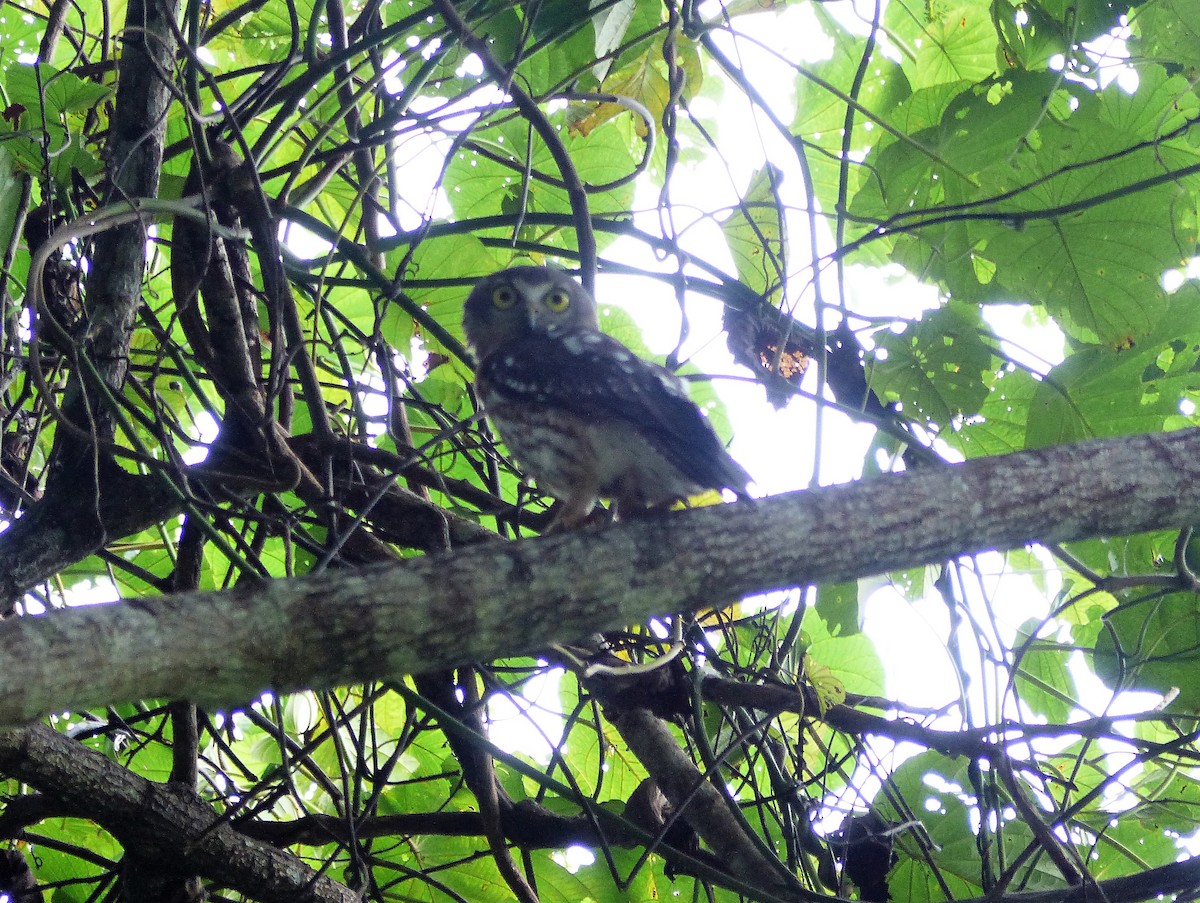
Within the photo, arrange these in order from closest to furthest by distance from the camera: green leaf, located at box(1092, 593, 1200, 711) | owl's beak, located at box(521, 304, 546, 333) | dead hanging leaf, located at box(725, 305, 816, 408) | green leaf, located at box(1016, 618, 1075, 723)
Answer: green leaf, located at box(1092, 593, 1200, 711) → dead hanging leaf, located at box(725, 305, 816, 408) → owl's beak, located at box(521, 304, 546, 333) → green leaf, located at box(1016, 618, 1075, 723)

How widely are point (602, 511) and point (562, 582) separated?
57.4 inches

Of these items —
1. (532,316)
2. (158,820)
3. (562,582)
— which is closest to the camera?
(562,582)

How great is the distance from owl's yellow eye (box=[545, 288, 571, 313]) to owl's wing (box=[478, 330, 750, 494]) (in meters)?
0.48

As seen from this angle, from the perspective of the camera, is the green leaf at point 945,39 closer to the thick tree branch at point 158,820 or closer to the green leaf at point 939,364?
the green leaf at point 939,364

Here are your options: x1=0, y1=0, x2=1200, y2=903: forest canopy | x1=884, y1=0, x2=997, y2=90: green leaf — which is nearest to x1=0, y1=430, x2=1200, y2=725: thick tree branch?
x1=0, y1=0, x2=1200, y2=903: forest canopy

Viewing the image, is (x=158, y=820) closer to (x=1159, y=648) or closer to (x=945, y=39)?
(x=1159, y=648)

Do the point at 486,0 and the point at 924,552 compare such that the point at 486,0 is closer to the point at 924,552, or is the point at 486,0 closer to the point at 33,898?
the point at 924,552

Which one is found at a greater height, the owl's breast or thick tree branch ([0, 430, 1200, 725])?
the owl's breast

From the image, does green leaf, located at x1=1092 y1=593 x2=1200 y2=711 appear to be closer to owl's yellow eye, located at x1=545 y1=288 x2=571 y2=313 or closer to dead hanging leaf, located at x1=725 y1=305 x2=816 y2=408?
dead hanging leaf, located at x1=725 y1=305 x2=816 y2=408

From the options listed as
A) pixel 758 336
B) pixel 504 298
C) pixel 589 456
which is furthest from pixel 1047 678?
pixel 504 298

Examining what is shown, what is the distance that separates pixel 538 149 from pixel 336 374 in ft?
3.36

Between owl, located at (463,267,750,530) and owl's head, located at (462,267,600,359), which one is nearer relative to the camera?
owl, located at (463,267,750,530)

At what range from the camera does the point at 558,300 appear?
321 centimetres

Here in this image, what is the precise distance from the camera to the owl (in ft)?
7.67
